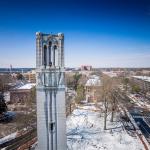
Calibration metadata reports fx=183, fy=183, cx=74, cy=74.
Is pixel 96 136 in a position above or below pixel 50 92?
below

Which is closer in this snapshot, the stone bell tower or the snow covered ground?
the stone bell tower

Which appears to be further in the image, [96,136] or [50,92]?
[96,136]

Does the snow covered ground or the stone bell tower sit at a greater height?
the stone bell tower

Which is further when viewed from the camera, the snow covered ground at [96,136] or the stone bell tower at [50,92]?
the snow covered ground at [96,136]

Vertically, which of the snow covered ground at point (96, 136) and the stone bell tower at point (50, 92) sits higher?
the stone bell tower at point (50, 92)
